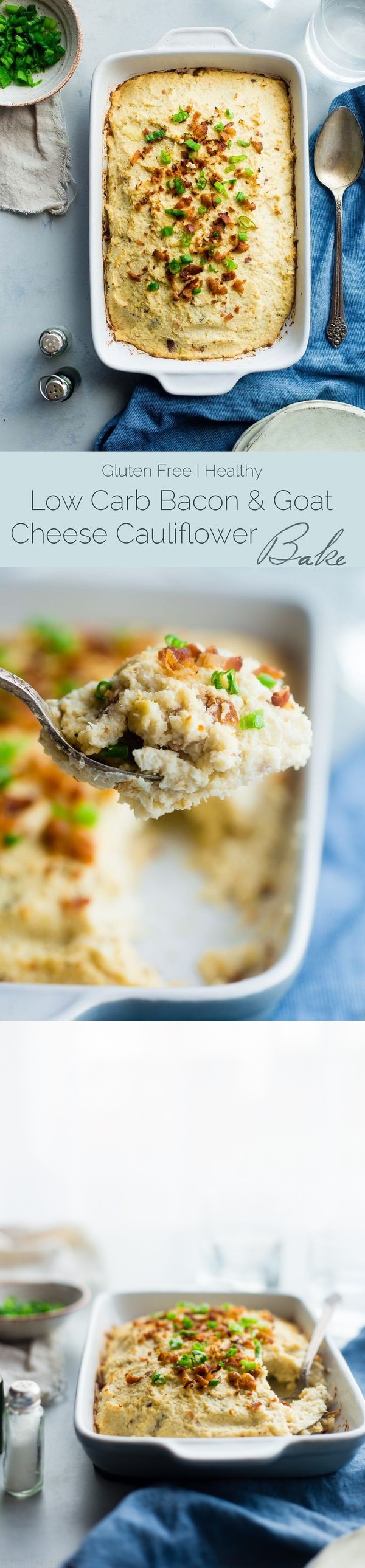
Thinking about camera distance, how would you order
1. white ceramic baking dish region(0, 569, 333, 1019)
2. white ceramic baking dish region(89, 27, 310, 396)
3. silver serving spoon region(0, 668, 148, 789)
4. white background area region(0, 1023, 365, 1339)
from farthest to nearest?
white background area region(0, 1023, 365, 1339)
white ceramic baking dish region(89, 27, 310, 396)
white ceramic baking dish region(0, 569, 333, 1019)
silver serving spoon region(0, 668, 148, 789)

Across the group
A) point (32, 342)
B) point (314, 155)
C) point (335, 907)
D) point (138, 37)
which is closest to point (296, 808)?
point (335, 907)

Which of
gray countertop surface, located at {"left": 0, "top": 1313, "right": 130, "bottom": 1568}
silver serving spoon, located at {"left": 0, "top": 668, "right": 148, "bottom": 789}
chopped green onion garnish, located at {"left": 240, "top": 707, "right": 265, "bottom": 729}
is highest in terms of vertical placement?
chopped green onion garnish, located at {"left": 240, "top": 707, "right": 265, "bottom": 729}

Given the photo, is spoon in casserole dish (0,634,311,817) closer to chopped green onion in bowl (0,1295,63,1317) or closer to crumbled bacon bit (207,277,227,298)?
crumbled bacon bit (207,277,227,298)

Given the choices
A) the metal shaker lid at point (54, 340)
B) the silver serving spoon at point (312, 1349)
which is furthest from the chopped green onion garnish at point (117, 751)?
the silver serving spoon at point (312, 1349)

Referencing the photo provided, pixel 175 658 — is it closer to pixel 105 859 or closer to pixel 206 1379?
pixel 105 859

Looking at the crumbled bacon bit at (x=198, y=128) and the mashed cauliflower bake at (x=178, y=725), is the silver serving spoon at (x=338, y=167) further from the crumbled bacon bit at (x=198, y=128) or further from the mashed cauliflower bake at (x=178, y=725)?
the mashed cauliflower bake at (x=178, y=725)

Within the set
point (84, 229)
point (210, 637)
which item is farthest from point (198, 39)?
point (210, 637)

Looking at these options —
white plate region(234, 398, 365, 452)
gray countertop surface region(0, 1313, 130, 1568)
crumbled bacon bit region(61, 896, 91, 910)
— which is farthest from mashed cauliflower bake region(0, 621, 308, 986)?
gray countertop surface region(0, 1313, 130, 1568)
